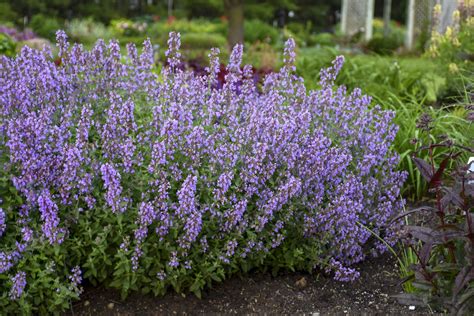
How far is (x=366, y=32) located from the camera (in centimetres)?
2462

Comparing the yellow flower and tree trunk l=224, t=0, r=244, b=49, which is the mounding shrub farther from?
tree trunk l=224, t=0, r=244, b=49

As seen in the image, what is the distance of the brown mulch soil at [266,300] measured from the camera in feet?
11.6

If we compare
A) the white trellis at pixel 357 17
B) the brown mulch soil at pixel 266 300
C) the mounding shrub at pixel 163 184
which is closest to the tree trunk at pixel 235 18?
the white trellis at pixel 357 17

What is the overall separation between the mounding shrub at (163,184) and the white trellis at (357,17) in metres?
21.4

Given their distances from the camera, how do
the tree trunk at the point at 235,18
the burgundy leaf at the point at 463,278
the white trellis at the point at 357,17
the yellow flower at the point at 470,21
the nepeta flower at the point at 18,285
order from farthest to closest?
the white trellis at the point at 357,17 → the tree trunk at the point at 235,18 → the yellow flower at the point at 470,21 → the nepeta flower at the point at 18,285 → the burgundy leaf at the point at 463,278

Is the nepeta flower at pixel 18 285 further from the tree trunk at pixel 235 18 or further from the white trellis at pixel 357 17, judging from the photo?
the white trellis at pixel 357 17

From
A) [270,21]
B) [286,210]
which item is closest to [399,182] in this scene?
[286,210]

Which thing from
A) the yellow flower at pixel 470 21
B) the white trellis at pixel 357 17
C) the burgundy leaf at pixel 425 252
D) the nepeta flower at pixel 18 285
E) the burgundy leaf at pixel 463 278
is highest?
the yellow flower at pixel 470 21

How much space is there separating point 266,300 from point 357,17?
2279 centimetres

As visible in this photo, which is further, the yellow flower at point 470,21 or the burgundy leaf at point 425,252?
the yellow flower at point 470,21

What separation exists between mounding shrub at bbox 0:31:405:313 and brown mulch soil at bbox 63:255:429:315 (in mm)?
86

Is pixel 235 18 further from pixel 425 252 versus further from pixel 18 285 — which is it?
pixel 425 252

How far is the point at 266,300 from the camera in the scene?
364cm

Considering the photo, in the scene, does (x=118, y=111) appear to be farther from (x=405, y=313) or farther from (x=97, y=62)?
(x=405, y=313)
